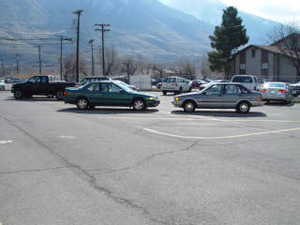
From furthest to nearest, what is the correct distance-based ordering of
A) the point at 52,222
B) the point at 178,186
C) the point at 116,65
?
the point at 116,65 < the point at 178,186 < the point at 52,222

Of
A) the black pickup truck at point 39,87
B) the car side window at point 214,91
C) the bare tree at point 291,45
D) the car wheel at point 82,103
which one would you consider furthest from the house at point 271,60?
the car wheel at point 82,103

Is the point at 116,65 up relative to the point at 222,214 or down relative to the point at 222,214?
up

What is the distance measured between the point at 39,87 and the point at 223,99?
52.7ft

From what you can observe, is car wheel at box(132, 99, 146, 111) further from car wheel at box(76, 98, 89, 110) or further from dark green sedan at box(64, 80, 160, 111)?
car wheel at box(76, 98, 89, 110)

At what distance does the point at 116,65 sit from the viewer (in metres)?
103

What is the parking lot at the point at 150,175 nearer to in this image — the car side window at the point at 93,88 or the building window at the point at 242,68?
the car side window at the point at 93,88

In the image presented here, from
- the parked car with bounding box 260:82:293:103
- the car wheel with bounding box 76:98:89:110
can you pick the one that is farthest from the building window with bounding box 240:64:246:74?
the car wheel with bounding box 76:98:89:110

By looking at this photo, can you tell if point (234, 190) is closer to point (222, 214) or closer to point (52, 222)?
point (222, 214)

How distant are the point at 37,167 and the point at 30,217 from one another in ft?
9.27

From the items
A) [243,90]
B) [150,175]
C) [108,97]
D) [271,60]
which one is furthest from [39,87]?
[271,60]

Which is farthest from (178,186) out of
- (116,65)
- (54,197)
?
(116,65)

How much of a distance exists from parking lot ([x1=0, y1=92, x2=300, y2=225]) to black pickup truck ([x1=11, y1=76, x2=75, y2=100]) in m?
16.3

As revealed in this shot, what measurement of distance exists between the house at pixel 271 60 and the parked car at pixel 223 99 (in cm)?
3600

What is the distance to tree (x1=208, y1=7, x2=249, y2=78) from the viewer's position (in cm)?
Result: 6238
